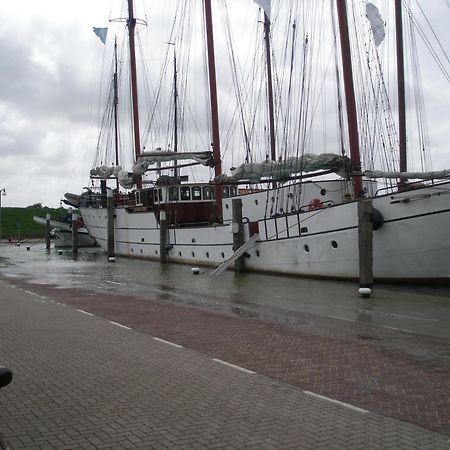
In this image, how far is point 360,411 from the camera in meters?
5.18

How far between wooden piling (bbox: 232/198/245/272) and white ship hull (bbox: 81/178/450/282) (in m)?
0.24

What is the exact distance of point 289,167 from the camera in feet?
85.0

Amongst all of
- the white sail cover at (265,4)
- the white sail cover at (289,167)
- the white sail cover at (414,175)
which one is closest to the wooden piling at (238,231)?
the white sail cover at (289,167)

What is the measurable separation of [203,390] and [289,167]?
20.9 m

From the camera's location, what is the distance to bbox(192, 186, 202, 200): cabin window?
3628 centimetres

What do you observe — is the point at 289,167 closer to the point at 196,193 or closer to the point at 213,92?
the point at 213,92

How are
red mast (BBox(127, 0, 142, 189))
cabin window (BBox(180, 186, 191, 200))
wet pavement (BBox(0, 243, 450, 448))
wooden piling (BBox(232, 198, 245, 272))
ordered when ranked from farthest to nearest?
1. red mast (BBox(127, 0, 142, 189))
2. cabin window (BBox(180, 186, 191, 200))
3. wooden piling (BBox(232, 198, 245, 272))
4. wet pavement (BBox(0, 243, 450, 448))

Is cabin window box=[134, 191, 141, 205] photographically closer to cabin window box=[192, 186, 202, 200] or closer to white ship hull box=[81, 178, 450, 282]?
cabin window box=[192, 186, 202, 200]

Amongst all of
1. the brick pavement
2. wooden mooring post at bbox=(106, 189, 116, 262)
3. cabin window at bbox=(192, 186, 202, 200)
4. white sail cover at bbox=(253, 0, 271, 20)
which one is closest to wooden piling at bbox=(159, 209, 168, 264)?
cabin window at bbox=(192, 186, 202, 200)

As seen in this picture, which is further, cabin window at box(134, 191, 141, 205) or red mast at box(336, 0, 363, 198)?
cabin window at box(134, 191, 141, 205)

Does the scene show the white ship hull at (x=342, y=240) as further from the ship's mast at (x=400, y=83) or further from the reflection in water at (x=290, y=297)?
the ship's mast at (x=400, y=83)

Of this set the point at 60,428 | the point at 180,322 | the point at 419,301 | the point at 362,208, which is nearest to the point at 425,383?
the point at 60,428

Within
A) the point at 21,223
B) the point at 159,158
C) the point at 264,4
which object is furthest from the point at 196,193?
the point at 21,223

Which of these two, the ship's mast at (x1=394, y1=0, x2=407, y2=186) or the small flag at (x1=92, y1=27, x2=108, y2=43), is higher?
the small flag at (x1=92, y1=27, x2=108, y2=43)
